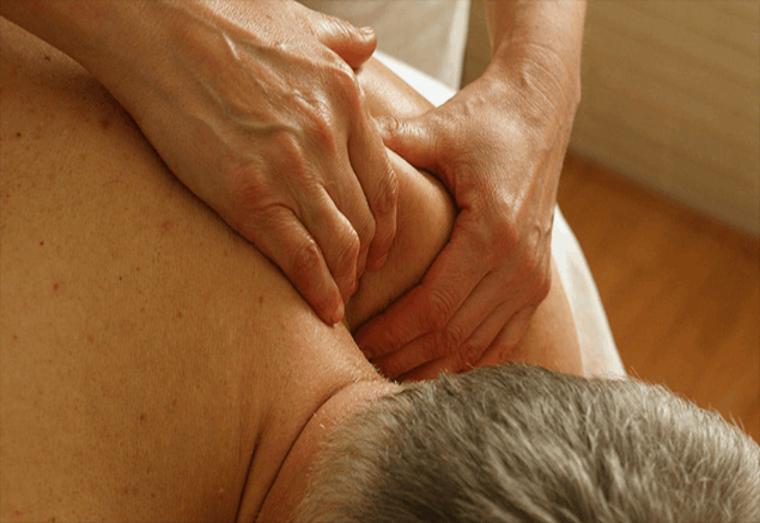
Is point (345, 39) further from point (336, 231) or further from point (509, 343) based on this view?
point (509, 343)

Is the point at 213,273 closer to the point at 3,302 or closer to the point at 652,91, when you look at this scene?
the point at 3,302

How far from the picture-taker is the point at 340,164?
2.67 ft

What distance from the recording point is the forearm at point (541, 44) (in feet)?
3.84

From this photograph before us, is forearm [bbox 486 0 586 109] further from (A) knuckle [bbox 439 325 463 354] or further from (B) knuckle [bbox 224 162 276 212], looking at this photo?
(B) knuckle [bbox 224 162 276 212]

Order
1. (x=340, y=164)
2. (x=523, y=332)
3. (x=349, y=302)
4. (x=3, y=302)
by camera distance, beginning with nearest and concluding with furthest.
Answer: (x=3, y=302)
(x=340, y=164)
(x=349, y=302)
(x=523, y=332)

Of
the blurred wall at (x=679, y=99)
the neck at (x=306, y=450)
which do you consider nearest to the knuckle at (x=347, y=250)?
the neck at (x=306, y=450)

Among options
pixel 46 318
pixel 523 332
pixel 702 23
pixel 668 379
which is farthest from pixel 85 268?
pixel 702 23

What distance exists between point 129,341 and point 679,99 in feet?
6.41

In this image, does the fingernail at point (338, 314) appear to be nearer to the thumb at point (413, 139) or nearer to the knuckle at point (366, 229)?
the knuckle at point (366, 229)

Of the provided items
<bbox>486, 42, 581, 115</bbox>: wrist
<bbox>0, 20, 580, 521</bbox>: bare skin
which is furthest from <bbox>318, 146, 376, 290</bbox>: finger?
<bbox>486, 42, 581, 115</bbox>: wrist

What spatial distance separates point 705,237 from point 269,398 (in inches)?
73.9

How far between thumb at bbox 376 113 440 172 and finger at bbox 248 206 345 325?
23 cm

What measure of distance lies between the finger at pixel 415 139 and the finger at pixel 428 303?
10 centimetres

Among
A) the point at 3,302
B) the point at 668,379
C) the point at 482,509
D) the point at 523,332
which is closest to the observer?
the point at 482,509
